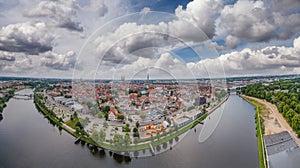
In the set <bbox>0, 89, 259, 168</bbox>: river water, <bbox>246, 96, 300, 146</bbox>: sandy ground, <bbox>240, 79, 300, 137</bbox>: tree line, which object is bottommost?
<bbox>0, 89, 259, 168</bbox>: river water

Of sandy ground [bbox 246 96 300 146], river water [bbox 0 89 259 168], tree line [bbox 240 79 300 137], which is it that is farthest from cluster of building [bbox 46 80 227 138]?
tree line [bbox 240 79 300 137]

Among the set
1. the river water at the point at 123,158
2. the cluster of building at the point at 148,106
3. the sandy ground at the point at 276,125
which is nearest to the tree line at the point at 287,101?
the sandy ground at the point at 276,125

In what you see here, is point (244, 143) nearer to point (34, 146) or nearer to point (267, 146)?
point (267, 146)

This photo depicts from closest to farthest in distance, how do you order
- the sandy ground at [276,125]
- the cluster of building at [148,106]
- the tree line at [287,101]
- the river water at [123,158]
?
the river water at [123,158], the cluster of building at [148,106], the sandy ground at [276,125], the tree line at [287,101]

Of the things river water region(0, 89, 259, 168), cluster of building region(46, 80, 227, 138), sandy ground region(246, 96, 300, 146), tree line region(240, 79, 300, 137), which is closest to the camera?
river water region(0, 89, 259, 168)

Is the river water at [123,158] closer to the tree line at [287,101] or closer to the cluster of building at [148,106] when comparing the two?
the cluster of building at [148,106]

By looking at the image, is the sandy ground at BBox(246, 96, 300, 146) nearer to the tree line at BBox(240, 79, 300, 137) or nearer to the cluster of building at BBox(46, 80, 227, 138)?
the tree line at BBox(240, 79, 300, 137)

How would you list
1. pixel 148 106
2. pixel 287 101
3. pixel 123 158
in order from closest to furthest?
pixel 123 158
pixel 148 106
pixel 287 101

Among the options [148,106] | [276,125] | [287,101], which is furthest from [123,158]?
[287,101]

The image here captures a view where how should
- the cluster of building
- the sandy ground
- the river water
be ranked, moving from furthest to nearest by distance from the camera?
the sandy ground
the cluster of building
the river water

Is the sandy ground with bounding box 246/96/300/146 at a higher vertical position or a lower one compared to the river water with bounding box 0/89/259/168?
higher

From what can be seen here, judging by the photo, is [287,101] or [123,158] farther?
[287,101]

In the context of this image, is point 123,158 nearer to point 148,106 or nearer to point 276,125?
point 148,106
